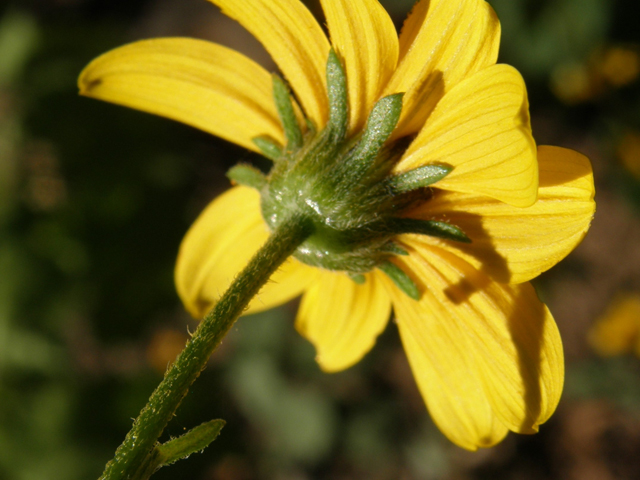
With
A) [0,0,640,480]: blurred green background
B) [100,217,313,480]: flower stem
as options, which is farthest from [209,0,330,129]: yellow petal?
[0,0,640,480]: blurred green background

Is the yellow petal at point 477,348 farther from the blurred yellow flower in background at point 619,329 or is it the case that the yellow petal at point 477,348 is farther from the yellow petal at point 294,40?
the blurred yellow flower in background at point 619,329

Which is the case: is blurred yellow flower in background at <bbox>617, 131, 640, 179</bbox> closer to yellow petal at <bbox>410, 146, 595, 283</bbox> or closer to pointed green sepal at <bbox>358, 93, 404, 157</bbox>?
yellow petal at <bbox>410, 146, 595, 283</bbox>

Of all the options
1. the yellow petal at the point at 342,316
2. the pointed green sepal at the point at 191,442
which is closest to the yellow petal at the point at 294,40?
the yellow petal at the point at 342,316

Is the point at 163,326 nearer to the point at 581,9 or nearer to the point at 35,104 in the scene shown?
the point at 35,104

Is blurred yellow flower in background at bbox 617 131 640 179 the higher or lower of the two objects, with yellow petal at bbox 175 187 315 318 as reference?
lower

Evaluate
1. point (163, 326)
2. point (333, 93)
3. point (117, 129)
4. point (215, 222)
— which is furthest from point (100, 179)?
point (333, 93)

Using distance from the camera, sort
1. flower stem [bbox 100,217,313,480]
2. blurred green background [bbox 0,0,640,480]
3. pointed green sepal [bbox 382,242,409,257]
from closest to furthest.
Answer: flower stem [bbox 100,217,313,480] < pointed green sepal [bbox 382,242,409,257] < blurred green background [bbox 0,0,640,480]
